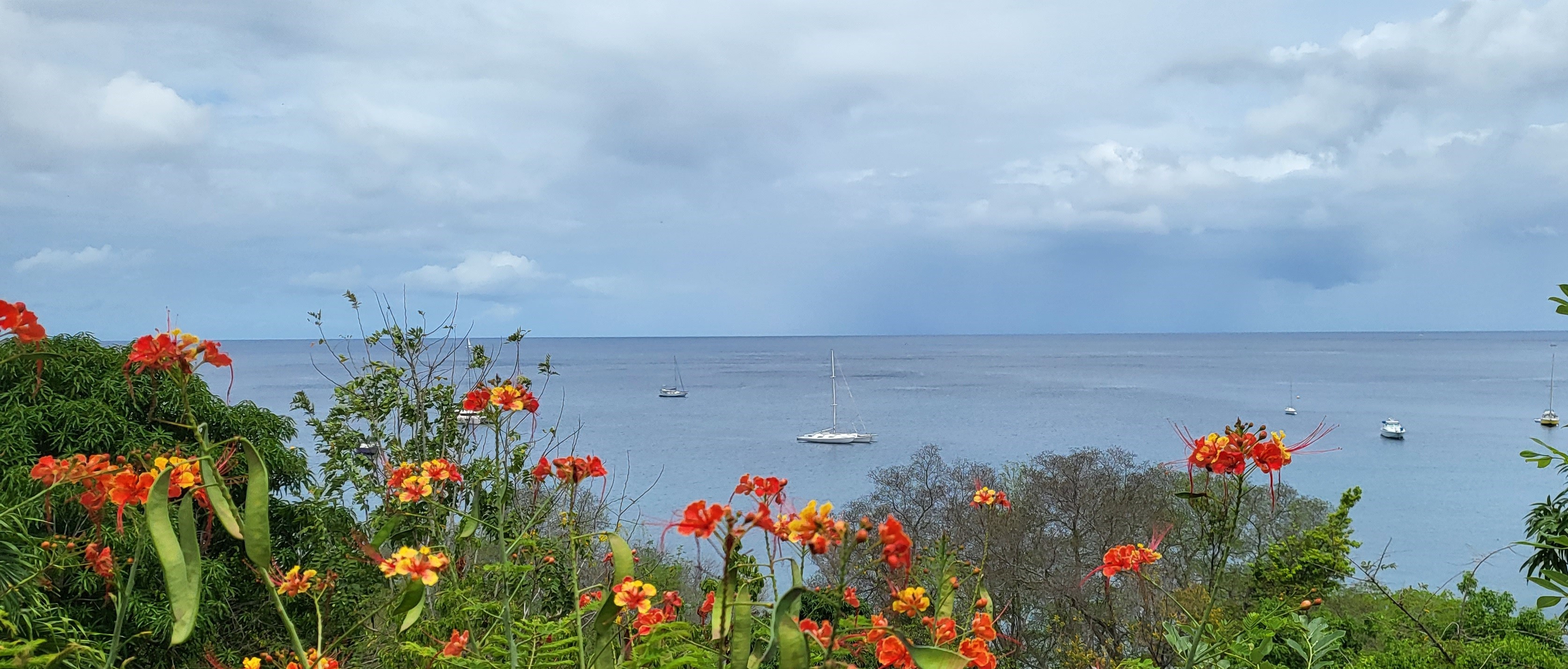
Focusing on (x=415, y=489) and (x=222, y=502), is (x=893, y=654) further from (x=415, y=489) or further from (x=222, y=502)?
(x=415, y=489)

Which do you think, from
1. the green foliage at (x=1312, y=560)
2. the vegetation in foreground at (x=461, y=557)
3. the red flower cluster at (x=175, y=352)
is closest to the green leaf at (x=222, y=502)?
the vegetation in foreground at (x=461, y=557)

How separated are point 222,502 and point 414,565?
0.34 m

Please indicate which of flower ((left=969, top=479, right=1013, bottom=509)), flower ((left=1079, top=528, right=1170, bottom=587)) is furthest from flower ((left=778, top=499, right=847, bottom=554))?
flower ((left=969, top=479, right=1013, bottom=509))

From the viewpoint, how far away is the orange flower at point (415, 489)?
1657mm

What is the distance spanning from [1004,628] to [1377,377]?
277 ft

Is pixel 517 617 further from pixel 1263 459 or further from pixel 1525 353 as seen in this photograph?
pixel 1525 353

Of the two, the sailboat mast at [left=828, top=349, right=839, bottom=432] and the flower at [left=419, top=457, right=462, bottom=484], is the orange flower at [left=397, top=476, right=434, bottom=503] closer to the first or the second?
the flower at [left=419, top=457, right=462, bottom=484]

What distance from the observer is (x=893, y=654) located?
118cm

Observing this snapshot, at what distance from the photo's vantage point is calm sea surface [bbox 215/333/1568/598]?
28.2 meters

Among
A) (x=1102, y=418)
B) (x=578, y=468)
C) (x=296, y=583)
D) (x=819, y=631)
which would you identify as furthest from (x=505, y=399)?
(x=1102, y=418)

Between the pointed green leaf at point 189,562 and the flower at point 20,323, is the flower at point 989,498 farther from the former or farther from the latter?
the flower at point 20,323

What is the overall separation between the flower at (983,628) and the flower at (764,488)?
1.77 ft

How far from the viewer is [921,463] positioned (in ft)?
60.5

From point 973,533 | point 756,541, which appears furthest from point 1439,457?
point 973,533
